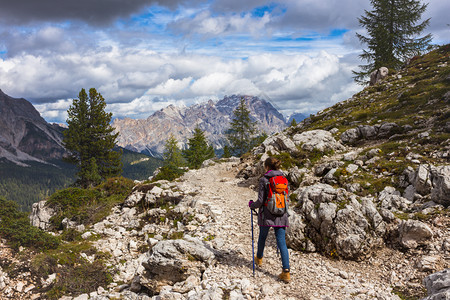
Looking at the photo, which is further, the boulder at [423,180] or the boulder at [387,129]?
the boulder at [387,129]

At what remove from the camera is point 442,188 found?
9875 millimetres

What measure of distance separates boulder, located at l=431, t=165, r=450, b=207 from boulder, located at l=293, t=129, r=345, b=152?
11.4 meters

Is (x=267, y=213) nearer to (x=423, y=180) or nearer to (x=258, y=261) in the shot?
(x=258, y=261)

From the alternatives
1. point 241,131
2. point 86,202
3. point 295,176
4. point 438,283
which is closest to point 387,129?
point 295,176

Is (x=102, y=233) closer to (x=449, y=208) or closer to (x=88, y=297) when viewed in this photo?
(x=88, y=297)

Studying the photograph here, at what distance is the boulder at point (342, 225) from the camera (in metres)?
8.69

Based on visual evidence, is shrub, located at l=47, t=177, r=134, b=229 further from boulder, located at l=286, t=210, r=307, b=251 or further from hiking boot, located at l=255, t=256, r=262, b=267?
boulder, located at l=286, t=210, r=307, b=251

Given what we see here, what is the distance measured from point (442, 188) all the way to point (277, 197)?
24.4ft

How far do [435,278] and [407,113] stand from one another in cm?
2231

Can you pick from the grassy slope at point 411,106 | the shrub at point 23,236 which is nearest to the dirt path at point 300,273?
the shrub at point 23,236

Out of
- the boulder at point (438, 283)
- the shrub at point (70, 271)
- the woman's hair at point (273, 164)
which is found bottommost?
the shrub at point (70, 271)

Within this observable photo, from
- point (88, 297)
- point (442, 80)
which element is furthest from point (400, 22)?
point (88, 297)

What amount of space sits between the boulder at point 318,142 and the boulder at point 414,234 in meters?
13.7

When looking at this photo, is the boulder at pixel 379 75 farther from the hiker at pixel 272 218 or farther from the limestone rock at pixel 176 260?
the limestone rock at pixel 176 260
